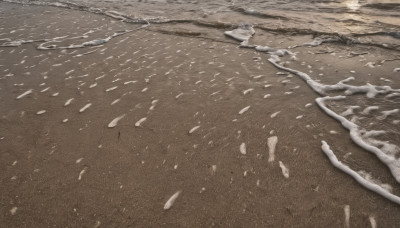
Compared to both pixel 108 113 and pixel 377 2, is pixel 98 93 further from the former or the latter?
pixel 377 2

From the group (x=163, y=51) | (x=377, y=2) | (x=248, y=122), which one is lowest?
(x=248, y=122)

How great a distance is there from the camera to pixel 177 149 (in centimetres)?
253

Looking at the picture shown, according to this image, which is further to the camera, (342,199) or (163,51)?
(163,51)

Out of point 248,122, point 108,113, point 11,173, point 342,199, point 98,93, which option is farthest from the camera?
point 98,93

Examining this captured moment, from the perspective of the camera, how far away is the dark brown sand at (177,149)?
1.91 metres

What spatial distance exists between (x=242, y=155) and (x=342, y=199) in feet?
2.76

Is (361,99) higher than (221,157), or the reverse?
(361,99)

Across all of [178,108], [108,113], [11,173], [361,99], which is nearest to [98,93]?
[108,113]

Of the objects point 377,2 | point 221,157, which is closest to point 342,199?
point 221,157

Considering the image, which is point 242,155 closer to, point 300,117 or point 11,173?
point 300,117

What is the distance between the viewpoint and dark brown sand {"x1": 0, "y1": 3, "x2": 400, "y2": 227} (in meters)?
1.91

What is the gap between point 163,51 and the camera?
5.14 metres

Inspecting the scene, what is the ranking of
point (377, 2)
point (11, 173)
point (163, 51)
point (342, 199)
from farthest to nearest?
point (377, 2) < point (163, 51) < point (11, 173) < point (342, 199)

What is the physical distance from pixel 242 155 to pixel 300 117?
91 centimetres
